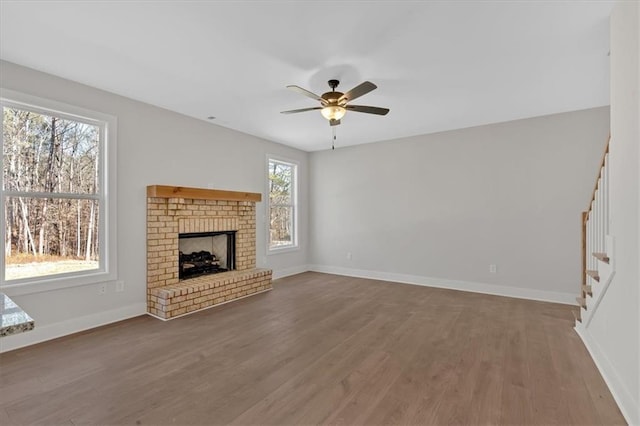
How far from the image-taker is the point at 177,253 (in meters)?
4.13

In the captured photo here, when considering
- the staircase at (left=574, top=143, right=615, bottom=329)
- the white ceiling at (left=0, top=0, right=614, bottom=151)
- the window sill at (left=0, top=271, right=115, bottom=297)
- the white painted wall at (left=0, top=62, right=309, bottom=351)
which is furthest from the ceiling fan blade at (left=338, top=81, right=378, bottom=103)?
the window sill at (left=0, top=271, right=115, bottom=297)

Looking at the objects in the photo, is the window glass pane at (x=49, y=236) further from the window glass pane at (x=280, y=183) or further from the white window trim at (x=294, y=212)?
the window glass pane at (x=280, y=183)

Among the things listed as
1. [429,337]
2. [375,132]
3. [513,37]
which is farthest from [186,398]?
[375,132]

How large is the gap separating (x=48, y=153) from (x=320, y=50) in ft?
9.70

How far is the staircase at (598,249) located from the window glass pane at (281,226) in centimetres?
454

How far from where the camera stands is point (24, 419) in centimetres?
184

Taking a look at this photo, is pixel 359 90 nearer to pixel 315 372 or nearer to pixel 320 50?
pixel 320 50

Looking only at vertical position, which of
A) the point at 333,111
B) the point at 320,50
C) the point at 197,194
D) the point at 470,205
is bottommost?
the point at 470,205

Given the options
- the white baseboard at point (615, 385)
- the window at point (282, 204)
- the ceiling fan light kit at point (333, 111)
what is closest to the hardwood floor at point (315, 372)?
the white baseboard at point (615, 385)

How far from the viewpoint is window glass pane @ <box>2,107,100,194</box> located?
2.92 meters

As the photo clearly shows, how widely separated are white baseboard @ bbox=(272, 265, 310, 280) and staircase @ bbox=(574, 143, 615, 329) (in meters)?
4.41

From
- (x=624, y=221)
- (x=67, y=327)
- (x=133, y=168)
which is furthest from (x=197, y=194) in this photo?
(x=624, y=221)

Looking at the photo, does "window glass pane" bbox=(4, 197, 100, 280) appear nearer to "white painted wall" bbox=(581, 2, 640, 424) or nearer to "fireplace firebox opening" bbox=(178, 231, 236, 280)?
"fireplace firebox opening" bbox=(178, 231, 236, 280)

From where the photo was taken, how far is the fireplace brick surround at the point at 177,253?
147 inches
